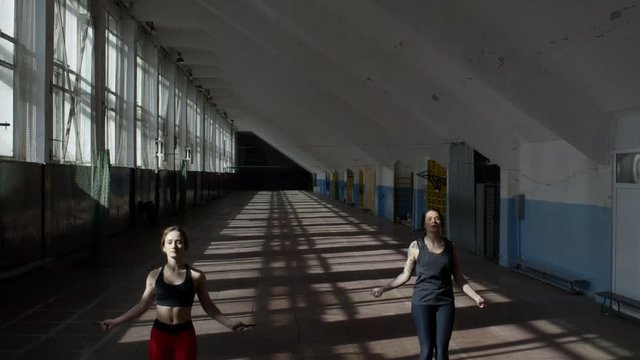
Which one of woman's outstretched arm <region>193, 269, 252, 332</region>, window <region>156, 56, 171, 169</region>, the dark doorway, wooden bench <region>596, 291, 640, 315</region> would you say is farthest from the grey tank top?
window <region>156, 56, 171, 169</region>

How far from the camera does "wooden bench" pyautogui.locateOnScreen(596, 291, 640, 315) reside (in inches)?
257

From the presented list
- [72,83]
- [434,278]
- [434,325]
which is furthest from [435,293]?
[72,83]

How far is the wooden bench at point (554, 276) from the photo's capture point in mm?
8133

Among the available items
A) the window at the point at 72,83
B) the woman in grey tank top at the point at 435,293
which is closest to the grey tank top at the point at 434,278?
the woman in grey tank top at the point at 435,293

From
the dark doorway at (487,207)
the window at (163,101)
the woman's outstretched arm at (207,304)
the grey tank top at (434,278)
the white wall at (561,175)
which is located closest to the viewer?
the woman's outstretched arm at (207,304)

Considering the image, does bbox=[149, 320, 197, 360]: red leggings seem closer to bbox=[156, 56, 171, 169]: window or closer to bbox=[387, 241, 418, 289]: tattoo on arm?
bbox=[387, 241, 418, 289]: tattoo on arm

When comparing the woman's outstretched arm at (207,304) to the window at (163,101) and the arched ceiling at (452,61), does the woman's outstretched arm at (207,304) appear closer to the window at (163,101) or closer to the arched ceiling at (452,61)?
the arched ceiling at (452,61)

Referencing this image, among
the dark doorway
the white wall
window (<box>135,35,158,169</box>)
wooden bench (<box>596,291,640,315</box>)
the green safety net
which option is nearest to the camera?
wooden bench (<box>596,291,640,315</box>)

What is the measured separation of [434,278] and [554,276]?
542 centimetres

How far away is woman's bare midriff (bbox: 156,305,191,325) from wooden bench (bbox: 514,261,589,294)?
6.45 metres

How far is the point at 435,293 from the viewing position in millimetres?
3979

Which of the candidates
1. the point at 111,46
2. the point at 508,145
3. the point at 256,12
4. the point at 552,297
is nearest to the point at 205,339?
the point at 552,297

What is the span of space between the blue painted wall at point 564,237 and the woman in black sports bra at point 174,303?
19.3ft

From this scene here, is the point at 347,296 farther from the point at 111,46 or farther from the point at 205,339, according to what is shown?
the point at 111,46
